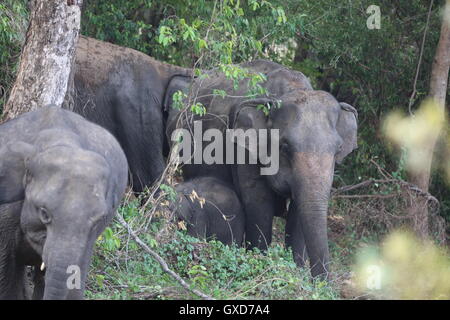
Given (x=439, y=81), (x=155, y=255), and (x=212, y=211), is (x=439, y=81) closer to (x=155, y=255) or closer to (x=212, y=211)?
(x=212, y=211)

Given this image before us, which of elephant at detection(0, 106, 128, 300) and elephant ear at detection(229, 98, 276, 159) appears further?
elephant ear at detection(229, 98, 276, 159)

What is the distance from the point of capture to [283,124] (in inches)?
387

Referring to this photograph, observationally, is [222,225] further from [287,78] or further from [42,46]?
[42,46]

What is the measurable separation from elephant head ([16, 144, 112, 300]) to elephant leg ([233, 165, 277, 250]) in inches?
163

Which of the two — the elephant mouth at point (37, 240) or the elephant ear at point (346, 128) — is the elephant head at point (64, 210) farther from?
the elephant ear at point (346, 128)

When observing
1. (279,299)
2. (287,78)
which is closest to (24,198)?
(279,299)

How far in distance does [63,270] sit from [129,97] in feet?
17.7

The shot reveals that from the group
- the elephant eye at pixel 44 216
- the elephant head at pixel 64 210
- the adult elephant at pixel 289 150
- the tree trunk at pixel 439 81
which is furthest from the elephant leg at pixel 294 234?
the elephant eye at pixel 44 216

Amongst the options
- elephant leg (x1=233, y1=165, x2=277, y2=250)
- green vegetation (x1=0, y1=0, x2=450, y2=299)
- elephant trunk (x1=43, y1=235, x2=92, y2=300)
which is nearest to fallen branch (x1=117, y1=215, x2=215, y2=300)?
green vegetation (x1=0, y1=0, x2=450, y2=299)

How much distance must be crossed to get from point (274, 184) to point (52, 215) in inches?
168

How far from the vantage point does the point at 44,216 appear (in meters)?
6.00

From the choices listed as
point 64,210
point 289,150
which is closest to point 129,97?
point 289,150

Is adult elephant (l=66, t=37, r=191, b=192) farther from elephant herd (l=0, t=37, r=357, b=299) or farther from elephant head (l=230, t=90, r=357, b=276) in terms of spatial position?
elephant head (l=230, t=90, r=357, b=276)

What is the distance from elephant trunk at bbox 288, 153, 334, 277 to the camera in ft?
29.6
